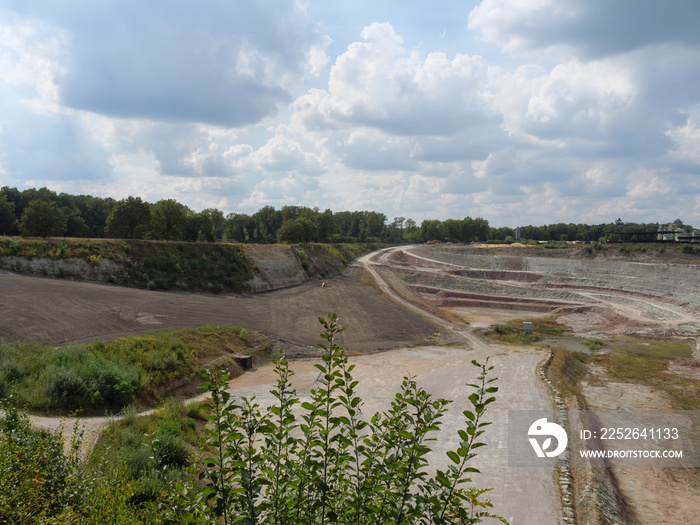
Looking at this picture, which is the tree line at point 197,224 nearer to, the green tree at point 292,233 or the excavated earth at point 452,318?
the green tree at point 292,233

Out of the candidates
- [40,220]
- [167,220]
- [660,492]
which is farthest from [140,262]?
[660,492]

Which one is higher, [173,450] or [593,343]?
[173,450]

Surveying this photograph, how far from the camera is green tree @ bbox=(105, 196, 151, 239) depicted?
53250 millimetres

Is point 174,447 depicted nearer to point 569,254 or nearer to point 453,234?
point 569,254

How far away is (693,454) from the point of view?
17234mm

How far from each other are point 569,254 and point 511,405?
7443 cm

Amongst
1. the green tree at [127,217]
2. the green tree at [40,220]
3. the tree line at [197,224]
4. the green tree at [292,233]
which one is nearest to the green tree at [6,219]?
the tree line at [197,224]

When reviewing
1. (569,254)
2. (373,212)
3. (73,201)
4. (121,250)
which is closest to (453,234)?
(373,212)

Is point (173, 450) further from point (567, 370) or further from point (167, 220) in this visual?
point (167, 220)

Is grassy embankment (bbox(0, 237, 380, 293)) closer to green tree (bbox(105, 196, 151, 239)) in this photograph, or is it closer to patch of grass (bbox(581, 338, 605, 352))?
green tree (bbox(105, 196, 151, 239))

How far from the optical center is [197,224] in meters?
61.3
